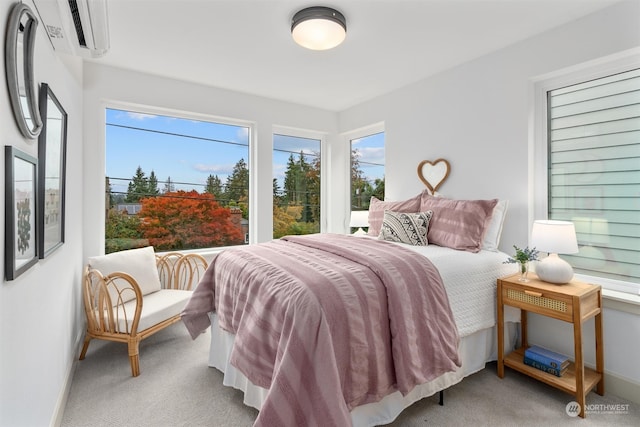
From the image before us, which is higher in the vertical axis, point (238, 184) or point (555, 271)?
point (238, 184)

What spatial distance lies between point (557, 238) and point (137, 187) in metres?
3.59

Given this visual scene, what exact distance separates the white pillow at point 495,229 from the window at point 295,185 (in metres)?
2.45

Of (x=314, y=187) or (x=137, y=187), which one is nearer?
(x=137, y=187)

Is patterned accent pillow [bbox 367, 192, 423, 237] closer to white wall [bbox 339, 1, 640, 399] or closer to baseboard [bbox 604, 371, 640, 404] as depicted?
white wall [bbox 339, 1, 640, 399]

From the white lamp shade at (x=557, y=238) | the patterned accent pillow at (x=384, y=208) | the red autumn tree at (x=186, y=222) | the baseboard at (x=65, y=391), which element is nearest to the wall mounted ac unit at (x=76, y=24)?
the red autumn tree at (x=186, y=222)

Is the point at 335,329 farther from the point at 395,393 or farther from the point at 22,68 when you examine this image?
the point at 22,68

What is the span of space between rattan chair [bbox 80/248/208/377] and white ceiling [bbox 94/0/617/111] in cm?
177

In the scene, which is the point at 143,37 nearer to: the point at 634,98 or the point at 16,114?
the point at 16,114

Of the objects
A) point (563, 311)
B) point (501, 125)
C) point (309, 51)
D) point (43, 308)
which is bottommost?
point (563, 311)

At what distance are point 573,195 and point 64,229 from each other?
3.47 meters

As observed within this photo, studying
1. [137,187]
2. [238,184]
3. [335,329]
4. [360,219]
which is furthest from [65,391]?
[360,219]

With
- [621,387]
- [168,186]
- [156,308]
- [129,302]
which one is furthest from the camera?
[168,186]

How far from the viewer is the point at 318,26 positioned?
2174 millimetres

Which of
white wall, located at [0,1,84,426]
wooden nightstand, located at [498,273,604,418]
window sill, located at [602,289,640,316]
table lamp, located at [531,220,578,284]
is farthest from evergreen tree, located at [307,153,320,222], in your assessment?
window sill, located at [602,289,640,316]
